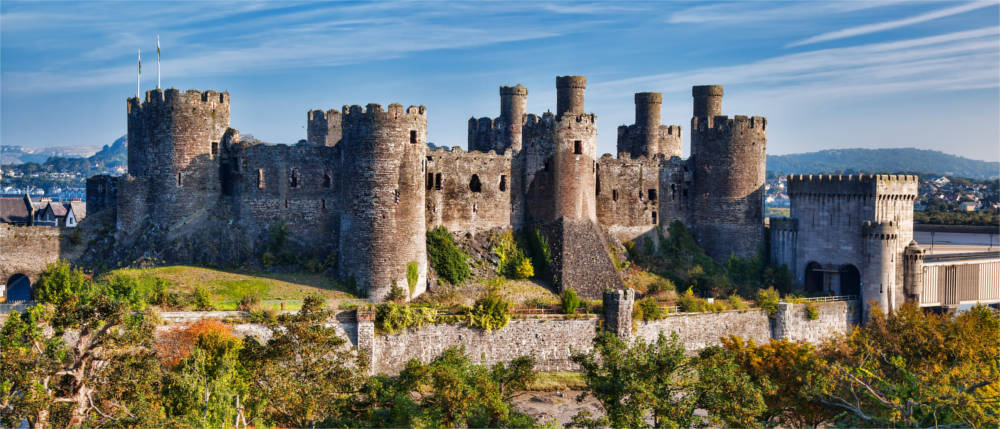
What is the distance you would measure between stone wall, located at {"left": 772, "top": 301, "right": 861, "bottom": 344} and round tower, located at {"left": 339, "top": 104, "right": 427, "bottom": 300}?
63.5 feet

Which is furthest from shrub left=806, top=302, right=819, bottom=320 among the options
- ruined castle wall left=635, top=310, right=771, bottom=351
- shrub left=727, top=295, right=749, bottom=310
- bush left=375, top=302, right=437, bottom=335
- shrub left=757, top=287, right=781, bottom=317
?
bush left=375, top=302, right=437, bottom=335

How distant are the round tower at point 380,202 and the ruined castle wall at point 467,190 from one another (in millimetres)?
3647

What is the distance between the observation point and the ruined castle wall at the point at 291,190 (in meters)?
46.4

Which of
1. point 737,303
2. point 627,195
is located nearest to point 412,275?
point 627,195

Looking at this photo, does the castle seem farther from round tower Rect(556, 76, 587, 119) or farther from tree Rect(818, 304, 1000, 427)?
tree Rect(818, 304, 1000, 427)

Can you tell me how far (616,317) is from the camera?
139ft

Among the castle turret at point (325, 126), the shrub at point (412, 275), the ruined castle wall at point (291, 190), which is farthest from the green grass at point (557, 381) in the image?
the castle turret at point (325, 126)

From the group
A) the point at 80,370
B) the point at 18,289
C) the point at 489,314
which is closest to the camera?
the point at 80,370

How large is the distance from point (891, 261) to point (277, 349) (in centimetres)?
3347

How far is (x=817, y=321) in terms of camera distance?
4831cm

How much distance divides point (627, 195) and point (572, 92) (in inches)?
271

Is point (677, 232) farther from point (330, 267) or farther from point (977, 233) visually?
point (977, 233)

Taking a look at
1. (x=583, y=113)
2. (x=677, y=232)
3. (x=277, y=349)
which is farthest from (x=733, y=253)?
(x=277, y=349)

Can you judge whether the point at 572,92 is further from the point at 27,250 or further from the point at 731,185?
the point at 27,250
